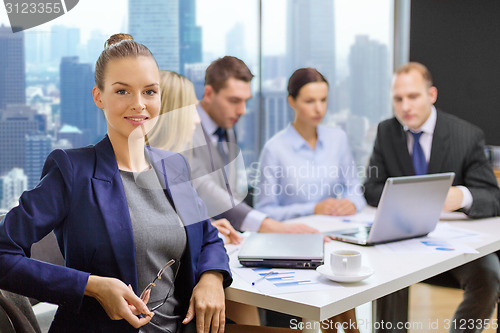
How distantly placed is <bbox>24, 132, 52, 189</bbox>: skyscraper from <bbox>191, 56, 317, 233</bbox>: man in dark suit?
84cm

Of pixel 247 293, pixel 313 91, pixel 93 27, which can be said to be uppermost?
pixel 93 27

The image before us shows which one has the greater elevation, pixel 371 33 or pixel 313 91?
pixel 371 33

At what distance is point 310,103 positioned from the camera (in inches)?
121

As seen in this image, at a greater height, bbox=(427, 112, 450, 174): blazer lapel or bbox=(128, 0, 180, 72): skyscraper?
bbox=(128, 0, 180, 72): skyscraper

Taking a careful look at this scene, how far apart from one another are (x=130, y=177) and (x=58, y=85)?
A: 158cm

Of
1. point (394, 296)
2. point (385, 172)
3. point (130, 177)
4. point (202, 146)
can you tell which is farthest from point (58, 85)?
point (394, 296)

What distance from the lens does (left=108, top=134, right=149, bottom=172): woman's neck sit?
5.29 feet

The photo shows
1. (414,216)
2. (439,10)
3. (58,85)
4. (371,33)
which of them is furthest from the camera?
(371,33)

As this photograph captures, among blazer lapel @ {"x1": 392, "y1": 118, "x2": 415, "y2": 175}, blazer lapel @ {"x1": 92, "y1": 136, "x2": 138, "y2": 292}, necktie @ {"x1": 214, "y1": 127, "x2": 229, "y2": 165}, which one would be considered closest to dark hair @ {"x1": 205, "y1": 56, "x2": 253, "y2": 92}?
necktie @ {"x1": 214, "y1": 127, "x2": 229, "y2": 165}

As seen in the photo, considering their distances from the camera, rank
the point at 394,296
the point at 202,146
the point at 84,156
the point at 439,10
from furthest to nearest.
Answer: the point at 439,10, the point at 202,146, the point at 394,296, the point at 84,156

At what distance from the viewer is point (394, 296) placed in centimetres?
240

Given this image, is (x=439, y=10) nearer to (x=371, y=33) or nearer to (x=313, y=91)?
(x=371, y=33)

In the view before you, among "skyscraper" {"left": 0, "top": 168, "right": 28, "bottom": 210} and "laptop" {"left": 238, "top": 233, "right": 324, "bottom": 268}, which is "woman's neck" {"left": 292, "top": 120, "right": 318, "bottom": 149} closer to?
"laptop" {"left": 238, "top": 233, "right": 324, "bottom": 268}

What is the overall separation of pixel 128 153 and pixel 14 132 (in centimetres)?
146
